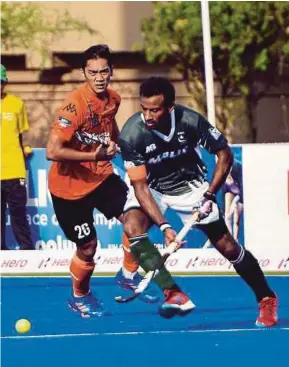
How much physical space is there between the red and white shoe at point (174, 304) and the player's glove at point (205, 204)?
1.63 ft

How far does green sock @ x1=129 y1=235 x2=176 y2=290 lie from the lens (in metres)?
6.97

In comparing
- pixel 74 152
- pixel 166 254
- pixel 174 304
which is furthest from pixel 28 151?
pixel 174 304

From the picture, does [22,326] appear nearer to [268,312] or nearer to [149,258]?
[149,258]

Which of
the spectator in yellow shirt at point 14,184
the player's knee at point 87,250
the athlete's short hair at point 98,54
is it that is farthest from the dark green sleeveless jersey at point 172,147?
the spectator in yellow shirt at point 14,184

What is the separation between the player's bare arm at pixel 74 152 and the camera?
22.3ft

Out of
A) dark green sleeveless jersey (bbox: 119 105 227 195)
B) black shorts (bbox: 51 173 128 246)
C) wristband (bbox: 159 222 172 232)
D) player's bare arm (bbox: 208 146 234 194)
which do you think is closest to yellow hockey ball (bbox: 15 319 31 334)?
black shorts (bbox: 51 173 128 246)

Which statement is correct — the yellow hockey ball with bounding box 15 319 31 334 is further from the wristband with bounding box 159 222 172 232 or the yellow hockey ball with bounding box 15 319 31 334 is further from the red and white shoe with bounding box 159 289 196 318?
the wristband with bounding box 159 222 172 232

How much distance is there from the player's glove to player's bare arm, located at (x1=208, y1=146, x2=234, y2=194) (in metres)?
0.03

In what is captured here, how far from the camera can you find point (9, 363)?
22.4ft

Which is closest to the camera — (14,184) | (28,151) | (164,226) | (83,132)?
(83,132)

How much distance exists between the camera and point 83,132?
6801 millimetres

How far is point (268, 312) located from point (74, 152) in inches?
60.6

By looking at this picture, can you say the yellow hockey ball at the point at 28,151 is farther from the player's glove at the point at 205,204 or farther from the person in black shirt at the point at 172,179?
the player's glove at the point at 205,204

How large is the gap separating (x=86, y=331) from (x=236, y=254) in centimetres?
102
